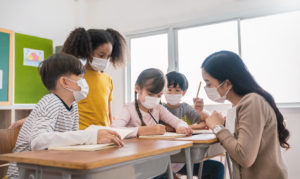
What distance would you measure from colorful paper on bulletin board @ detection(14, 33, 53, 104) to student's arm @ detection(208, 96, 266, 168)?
2888 mm

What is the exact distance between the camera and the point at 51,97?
1232mm

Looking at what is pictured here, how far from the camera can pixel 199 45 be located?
3746 millimetres

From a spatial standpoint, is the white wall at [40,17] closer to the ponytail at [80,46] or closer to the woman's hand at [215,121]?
the ponytail at [80,46]


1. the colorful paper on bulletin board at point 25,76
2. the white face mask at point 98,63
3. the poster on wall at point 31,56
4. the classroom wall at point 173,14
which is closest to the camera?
the white face mask at point 98,63

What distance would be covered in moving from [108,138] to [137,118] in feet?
2.61

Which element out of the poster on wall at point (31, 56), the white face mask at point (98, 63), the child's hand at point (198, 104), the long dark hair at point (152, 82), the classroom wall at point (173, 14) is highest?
the classroom wall at point (173, 14)

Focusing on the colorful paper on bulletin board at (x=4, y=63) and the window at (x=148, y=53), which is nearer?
the colorful paper on bulletin board at (x=4, y=63)

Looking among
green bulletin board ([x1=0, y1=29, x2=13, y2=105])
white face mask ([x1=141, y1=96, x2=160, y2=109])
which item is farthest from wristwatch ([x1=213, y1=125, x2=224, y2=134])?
green bulletin board ([x1=0, y1=29, x2=13, y2=105])

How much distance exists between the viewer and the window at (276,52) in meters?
3.12

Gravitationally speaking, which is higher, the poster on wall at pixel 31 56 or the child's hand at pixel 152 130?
the poster on wall at pixel 31 56

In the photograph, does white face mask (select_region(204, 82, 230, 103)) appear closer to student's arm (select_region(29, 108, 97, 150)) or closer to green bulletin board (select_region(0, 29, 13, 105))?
student's arm (select_region(29, 108, 97, 150))

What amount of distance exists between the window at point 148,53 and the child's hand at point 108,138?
9.50 feet

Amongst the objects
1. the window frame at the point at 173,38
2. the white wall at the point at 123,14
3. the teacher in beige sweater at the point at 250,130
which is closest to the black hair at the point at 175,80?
the teacher in beige sweater at the point at 250,130

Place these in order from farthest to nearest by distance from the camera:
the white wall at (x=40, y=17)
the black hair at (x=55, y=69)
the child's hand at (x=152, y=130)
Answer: the white wall at (x=40, y=17)
the child's hand at (x=152, y=130)
the black hair at (x=55, y=69)
